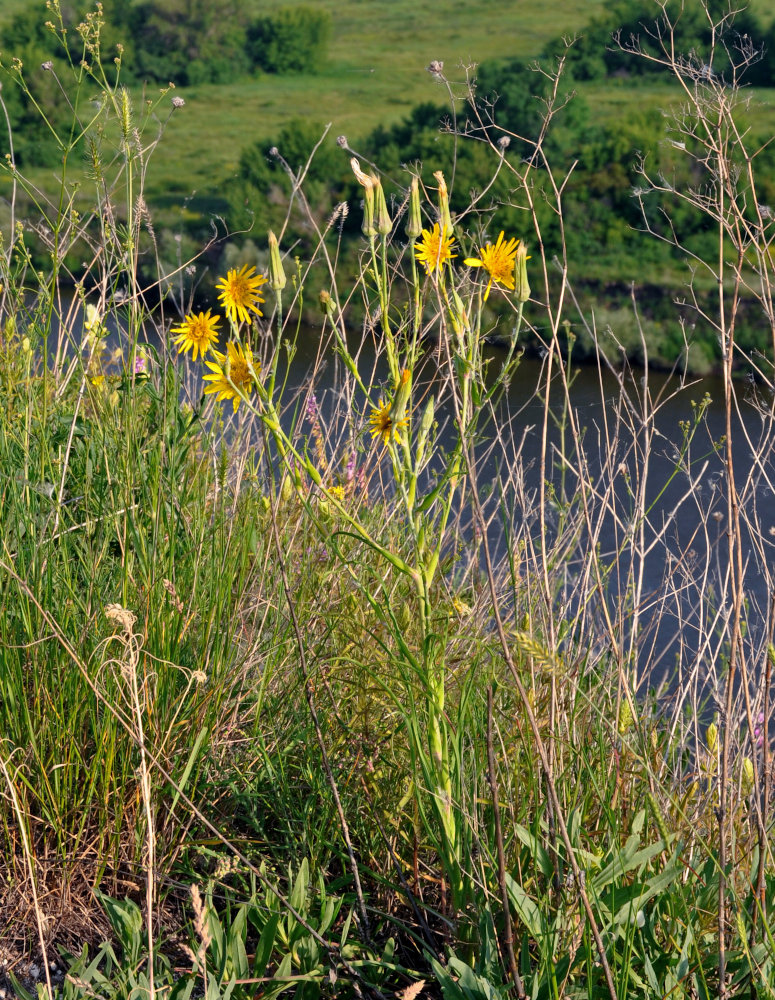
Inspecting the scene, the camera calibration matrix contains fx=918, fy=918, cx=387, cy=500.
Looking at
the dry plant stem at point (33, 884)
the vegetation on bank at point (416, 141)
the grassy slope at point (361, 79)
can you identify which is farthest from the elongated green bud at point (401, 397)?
the grassy slope at point (361, 79)

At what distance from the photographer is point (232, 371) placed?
1.24 metres

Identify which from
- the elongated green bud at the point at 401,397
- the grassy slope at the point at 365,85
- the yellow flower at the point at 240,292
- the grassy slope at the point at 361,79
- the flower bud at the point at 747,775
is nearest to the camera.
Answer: the elongated green bud at the point at 401,397

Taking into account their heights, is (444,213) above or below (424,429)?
above

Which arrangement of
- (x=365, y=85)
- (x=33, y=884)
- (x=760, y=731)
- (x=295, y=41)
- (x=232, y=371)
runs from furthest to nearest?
(x=365, y=85) → (x=295, y=41) → (x=760, y=731) → (x=232, y=371) → (x=33, y=884)

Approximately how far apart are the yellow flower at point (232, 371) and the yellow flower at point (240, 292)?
0.22ft

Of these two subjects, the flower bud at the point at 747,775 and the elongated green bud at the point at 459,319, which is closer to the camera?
the elongated green bud at the point at 459,319

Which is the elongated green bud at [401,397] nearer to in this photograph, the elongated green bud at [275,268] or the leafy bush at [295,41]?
the elongated green bud at [275,268]

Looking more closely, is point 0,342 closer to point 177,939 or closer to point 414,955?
point 177,939

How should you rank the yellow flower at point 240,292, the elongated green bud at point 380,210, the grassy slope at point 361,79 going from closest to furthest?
the elongated green bud at point 380,210
the yellow flower at point 240,292
the grassy slope at point 361,79

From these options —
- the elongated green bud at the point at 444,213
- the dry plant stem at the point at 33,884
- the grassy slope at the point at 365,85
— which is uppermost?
the grassy slope at the point at 365,85

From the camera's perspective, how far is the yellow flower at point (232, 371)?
114 cm

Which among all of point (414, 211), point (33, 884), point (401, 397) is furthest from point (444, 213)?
point (33, 884)

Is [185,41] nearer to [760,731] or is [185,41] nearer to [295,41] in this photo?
[295,41]

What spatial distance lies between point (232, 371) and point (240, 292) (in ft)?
0.41
